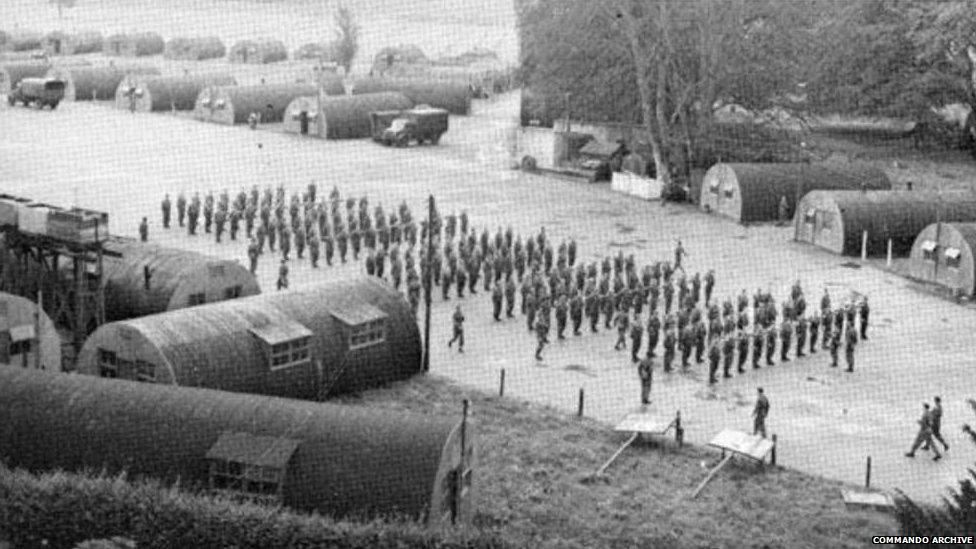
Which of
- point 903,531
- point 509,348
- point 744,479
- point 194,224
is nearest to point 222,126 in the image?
point 194,224

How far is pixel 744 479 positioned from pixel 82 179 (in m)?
35.4

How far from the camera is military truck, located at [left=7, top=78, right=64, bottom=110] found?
7138 centimetres

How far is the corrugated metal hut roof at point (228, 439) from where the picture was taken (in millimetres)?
18797

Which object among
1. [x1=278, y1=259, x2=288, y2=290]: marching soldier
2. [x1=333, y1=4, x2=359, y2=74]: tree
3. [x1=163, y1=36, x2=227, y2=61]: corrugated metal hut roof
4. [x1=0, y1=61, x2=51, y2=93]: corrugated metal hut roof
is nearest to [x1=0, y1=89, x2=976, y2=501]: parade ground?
[x1=278, y1=259, x2=288, y2=290]: marching soldier

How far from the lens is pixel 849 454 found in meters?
24.9

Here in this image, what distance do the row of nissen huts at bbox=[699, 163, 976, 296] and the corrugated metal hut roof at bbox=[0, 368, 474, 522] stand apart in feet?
77.1

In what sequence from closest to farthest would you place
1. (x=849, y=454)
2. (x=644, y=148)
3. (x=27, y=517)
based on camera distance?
(x=27, y=517), (x=849, y=454), (x=644, y=148)

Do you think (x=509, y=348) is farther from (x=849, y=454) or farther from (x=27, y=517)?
(x=27, y=517)

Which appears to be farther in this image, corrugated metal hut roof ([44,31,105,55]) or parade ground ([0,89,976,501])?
corrugated metal hut roof ([44,31,105,55])

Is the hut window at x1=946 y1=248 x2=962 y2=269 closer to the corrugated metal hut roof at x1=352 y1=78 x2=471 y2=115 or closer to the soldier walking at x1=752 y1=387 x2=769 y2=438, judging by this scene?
the soldier walking at x1=752 y1=387 x2=769 y2=438

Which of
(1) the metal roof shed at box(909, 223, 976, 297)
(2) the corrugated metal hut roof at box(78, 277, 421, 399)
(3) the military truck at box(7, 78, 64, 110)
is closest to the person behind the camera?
(2) the corrugated metal hut roof at box(78, 277, 421, 399)

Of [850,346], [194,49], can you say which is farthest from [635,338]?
[194,49]

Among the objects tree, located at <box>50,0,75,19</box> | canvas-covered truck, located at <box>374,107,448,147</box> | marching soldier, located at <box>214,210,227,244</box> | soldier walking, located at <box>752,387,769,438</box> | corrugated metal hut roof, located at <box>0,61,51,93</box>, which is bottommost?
soldier walking, located at <box>752,387,769,438</box>

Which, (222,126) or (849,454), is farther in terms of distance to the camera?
(222,126)
